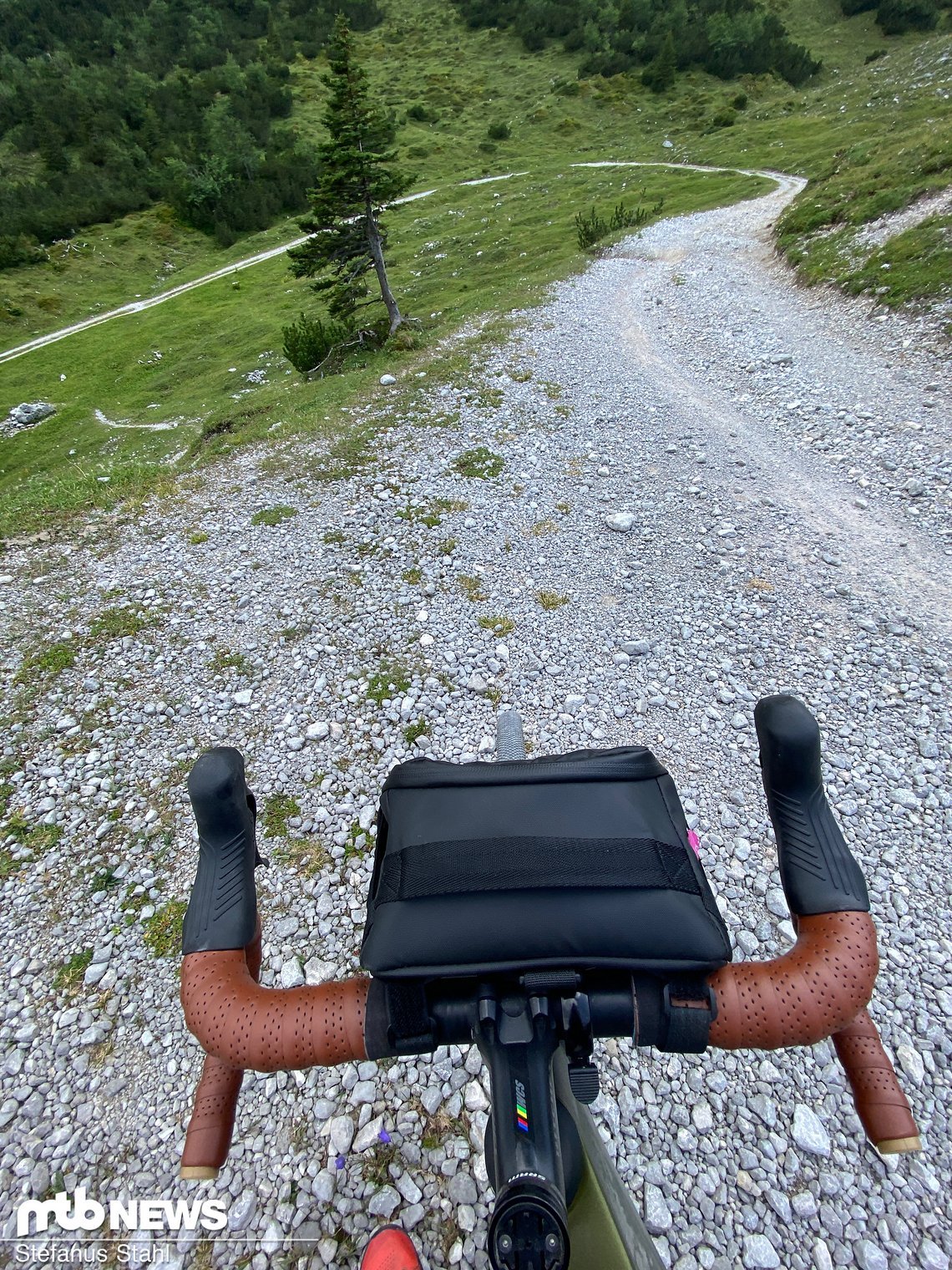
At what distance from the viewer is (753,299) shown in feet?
60.2

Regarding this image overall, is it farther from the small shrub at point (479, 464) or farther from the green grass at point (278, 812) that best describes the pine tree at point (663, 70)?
the green grass at point (278, 812)

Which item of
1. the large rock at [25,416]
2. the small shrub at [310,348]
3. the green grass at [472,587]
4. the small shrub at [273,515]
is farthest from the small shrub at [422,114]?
the green grass at [472,587]

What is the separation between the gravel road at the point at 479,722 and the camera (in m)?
3.50

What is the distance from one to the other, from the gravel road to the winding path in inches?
1414

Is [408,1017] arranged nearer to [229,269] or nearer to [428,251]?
[428,251]

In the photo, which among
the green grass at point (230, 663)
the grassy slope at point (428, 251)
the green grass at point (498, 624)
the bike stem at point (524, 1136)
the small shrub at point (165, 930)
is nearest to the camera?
the bike stem at point (524, 1136)

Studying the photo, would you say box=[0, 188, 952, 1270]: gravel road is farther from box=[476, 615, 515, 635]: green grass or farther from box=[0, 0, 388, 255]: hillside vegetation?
box=[0, 0, 388, 255]: hillside vegetation

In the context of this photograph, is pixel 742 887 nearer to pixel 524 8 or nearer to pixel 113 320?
pixel 113 320

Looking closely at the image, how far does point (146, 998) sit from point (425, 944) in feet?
13.4

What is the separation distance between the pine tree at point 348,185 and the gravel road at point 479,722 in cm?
1286

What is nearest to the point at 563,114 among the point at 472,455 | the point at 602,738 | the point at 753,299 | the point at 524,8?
the point at 524,8

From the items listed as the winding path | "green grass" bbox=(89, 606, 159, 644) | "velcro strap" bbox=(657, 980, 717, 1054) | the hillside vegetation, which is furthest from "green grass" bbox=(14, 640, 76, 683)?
the hillside vegetation

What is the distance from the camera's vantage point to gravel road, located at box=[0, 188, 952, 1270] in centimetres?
350
